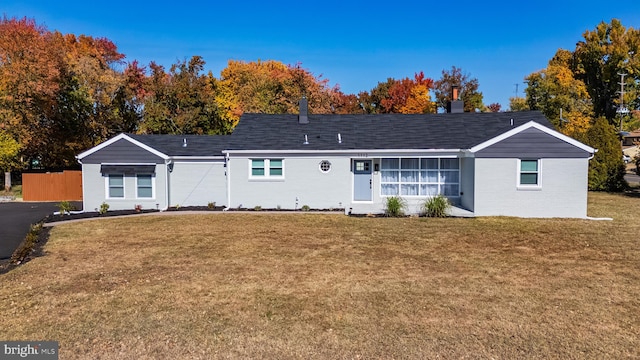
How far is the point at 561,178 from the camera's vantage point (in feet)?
51.4

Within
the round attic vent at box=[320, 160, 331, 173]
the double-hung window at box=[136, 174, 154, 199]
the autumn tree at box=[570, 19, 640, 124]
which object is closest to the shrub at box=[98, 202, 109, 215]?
the double-hung window at box=[136, 174, 154, 199]

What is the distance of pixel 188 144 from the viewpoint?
20453 millimetres

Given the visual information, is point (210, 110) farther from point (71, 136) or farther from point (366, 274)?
point (366, 274)

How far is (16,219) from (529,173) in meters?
20.6

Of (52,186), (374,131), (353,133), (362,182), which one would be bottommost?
(52,186)

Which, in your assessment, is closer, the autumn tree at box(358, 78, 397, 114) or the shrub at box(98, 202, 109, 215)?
the shrub at box(98, 202, 109, 215)

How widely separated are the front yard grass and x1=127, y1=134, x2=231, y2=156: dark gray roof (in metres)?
7.05

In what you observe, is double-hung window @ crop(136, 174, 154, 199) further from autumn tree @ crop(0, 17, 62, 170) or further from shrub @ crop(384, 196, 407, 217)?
autumn tree @ crop(0, 17, 62, 170)

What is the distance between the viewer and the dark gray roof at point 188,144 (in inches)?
767

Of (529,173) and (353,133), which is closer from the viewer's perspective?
(529,173)

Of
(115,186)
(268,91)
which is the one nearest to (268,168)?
(115,186)

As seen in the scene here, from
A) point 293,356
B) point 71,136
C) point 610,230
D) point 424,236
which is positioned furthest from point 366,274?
point 71,136

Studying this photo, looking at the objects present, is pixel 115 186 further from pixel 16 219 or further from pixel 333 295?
pixel 333 295

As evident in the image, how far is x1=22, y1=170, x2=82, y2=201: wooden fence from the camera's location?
977 inches
